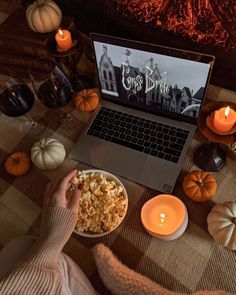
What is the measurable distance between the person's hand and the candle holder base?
312 mm

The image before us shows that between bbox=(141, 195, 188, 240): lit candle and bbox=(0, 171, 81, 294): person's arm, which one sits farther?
bbox=(141, 195, 188, 240): lit candle

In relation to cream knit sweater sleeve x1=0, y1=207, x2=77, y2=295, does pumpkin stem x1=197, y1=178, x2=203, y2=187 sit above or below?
below

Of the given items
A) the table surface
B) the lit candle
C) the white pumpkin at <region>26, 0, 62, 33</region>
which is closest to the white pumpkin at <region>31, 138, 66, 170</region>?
the table surface

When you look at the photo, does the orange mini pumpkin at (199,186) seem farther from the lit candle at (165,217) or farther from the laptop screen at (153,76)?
the laptop screen at (153,76)

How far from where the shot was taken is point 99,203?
0.74 m

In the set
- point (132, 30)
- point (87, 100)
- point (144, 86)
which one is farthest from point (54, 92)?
point (132, 30)

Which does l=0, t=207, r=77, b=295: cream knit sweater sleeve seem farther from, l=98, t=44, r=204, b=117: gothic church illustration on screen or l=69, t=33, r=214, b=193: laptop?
l=98, t=44, r=204, b=117: gothic church illustration on screen

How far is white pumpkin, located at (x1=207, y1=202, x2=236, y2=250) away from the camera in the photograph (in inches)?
25.9

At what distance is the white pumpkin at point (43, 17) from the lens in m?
0.97

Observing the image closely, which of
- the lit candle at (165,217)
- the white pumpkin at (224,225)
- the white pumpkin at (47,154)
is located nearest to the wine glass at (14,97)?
the white pumpkin at (47,154)

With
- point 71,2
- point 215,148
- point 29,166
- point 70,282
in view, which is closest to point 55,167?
point 29,166

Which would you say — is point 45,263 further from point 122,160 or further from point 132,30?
point 132,30

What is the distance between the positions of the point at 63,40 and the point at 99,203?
482mm

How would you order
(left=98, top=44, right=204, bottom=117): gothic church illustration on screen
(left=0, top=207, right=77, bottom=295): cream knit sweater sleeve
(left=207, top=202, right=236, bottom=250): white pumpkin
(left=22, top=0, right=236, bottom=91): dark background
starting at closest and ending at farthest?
1. (left=0, top=207, right=77, bottom=295): cream knit sweater sleeve
2. (left=207, top=202, right=236, bottom=250): white pumpkin
3. (left=98, top=44, right=204, bottom=117): gothic church illustration on screen
4. (left=22, top=0, right=236, bottom=91): dark background
